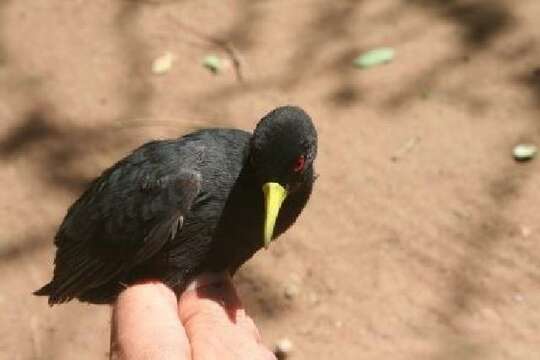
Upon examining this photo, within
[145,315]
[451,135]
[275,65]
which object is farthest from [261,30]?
[145,315]

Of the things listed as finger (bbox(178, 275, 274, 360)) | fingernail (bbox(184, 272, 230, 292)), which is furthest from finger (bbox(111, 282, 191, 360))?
fingernail (bbox(184, 272, 230, 292))

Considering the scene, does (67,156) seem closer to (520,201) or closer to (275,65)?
(275,65)

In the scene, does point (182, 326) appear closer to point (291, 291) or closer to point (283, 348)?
point (283, 348)

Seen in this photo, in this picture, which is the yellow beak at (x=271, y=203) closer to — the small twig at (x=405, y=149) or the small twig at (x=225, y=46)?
the small twig at (x=405, y=149)

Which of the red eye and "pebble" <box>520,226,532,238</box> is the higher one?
the red eye

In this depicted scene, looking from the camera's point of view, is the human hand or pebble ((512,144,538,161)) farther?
pebble ((512,144,538,161))

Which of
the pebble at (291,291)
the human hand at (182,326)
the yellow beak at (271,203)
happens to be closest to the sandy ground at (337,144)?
the pebble at (291,291)

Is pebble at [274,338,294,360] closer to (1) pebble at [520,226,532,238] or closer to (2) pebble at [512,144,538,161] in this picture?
(1) pebble at [520,226,532,238]
